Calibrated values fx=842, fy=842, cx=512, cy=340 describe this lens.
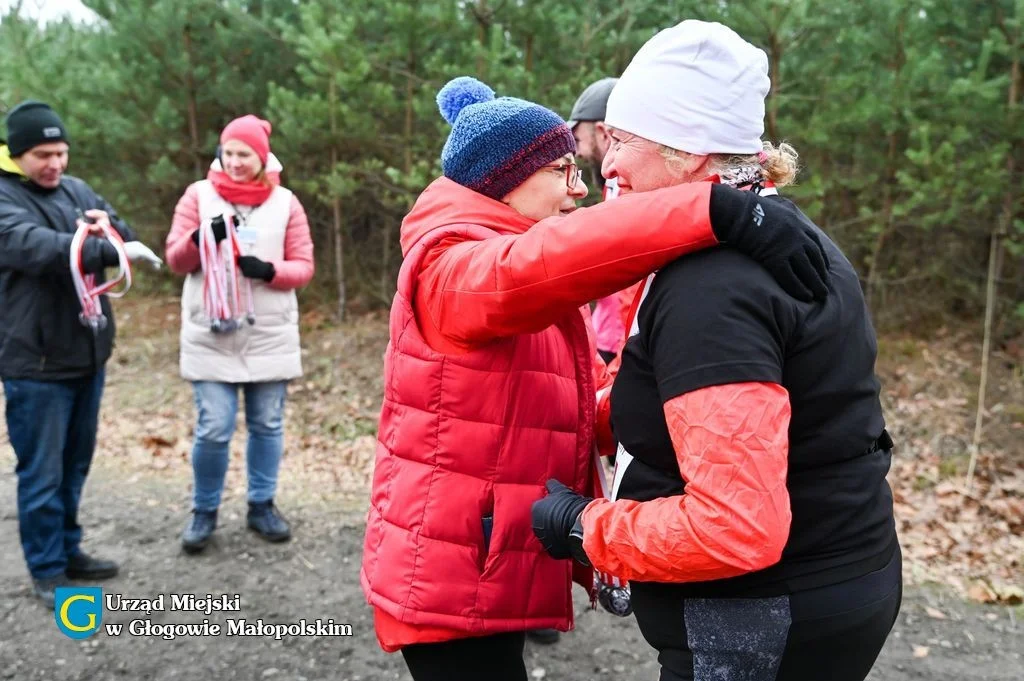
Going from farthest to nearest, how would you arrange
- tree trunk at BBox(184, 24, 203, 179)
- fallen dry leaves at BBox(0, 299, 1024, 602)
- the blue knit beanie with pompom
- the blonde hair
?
tree trunk at BBox(184, 24, 203, 179), fallen dry leaves at BBox(0, 299, 1024, 602), the blue knit beanie with pompom, the blonde hair

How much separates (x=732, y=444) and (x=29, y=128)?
3.91 meters

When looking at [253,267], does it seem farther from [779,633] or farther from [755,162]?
[779,633]

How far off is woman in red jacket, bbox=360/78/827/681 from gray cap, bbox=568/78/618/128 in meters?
1.99

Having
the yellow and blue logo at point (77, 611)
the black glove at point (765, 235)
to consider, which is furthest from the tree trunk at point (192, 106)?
the black glove at point (765, 235)

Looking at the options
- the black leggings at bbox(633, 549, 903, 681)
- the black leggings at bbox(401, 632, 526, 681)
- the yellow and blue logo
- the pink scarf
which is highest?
the pink scarf

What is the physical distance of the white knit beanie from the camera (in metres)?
1.70

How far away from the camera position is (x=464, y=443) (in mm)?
1976

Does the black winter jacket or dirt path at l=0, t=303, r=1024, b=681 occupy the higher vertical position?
the black winter jacket

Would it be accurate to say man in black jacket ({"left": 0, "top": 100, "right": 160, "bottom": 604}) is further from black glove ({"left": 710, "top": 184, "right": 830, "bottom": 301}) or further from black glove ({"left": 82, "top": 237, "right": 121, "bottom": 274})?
black glove ({"left": 710, "top": 184, "right": 830, "bottom": 301})

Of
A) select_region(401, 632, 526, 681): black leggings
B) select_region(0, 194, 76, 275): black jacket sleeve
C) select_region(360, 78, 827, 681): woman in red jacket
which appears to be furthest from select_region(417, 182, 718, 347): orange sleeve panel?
select_region(0, 194, 76, 275): black jacket sleeve

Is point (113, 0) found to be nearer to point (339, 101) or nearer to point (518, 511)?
point (339, 101)

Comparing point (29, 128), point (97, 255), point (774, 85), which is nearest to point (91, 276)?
point (97, 255)

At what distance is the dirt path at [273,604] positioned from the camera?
3.74m

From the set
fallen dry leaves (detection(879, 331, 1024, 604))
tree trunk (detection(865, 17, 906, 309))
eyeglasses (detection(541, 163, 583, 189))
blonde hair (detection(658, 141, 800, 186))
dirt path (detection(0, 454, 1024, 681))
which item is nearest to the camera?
blonde hair (detection(658, 141, 800, 186))
